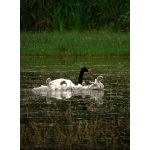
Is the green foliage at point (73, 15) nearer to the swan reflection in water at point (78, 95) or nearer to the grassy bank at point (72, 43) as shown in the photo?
the grassy bank at point (72, 43)

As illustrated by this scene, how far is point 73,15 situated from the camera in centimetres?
2506

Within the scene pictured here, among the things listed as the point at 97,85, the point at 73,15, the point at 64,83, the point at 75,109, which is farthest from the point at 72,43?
the point at 75,109

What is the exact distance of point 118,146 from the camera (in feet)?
79.8

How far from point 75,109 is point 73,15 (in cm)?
98

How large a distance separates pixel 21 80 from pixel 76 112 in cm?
56

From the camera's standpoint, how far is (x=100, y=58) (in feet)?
81.9

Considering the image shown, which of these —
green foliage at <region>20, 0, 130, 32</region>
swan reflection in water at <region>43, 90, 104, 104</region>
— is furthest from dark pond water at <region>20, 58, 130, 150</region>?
green foliage at <region>20, 0, 130, 32</region>

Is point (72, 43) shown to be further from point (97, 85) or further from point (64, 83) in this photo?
point (97, 85)

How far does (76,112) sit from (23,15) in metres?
1.03

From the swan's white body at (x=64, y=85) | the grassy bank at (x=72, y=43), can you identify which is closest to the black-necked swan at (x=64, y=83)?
the swan's white body at (x=64, y=85)

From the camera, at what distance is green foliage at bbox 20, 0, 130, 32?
25.0 metres
